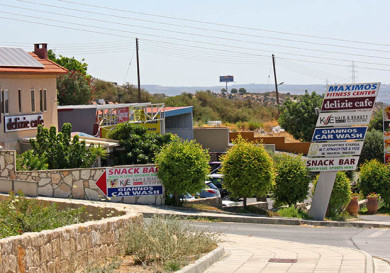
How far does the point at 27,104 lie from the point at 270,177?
12.2 meters

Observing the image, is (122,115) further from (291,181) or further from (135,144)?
(291,181)

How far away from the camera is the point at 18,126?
28.0 metres

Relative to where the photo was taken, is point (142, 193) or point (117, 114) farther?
point (117, 114)

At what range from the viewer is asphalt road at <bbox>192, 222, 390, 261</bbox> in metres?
17.6

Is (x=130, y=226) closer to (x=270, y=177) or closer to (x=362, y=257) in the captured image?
(x=362, y=257)

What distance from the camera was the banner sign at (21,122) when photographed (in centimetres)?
2722

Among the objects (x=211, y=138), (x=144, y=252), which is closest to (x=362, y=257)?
(x=144, y=252)

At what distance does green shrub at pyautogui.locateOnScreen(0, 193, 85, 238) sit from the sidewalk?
108 inches

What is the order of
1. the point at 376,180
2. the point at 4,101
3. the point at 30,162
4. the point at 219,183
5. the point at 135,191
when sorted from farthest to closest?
the point at 219,183, the point at 376,180, the point at 4,101, the point at 30,162, the point at 135,191

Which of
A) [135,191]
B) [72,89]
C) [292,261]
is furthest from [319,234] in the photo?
[72,89]

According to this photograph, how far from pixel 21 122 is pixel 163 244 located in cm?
1947

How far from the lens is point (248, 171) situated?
80.8 ft

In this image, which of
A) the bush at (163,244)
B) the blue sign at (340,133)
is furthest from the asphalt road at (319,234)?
the bush at (163,244)

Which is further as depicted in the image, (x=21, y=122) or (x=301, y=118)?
(x=301, y=118)
